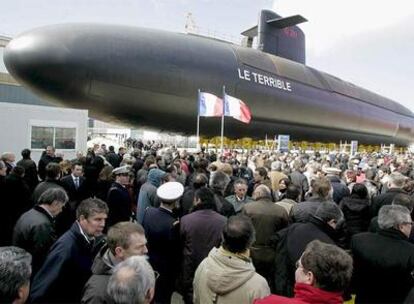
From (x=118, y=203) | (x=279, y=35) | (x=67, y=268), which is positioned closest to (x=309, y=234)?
(x=67, y=268)

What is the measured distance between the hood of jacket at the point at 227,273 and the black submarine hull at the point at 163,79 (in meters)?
14.1

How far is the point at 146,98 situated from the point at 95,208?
559 inches

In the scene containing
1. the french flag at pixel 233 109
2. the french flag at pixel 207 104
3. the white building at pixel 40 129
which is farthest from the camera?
the french flag at pixel 233 109

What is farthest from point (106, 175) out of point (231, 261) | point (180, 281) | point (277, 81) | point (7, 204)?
point (277, 81)

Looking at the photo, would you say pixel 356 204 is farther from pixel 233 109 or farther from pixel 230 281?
pixel 233 109

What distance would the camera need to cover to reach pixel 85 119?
15664 millimetres

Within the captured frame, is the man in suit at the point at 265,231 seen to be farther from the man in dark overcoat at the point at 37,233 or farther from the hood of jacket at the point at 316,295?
the hood of jacket at the point at 316,295

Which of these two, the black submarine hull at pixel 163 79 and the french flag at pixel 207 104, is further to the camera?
the black submarine hull at pixel 163 79

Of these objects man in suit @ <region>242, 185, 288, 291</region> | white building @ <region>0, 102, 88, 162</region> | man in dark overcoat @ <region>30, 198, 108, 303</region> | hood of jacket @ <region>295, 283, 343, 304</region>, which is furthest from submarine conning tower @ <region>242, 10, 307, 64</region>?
hood of jacket @ <region>295, 283, 343, 304</region>

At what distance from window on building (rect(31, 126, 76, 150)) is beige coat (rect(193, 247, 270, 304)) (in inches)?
508

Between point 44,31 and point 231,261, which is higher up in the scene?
point 44,31

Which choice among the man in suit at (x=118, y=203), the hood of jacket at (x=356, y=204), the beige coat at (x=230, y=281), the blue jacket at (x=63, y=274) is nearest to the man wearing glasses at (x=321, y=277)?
the beige coat at (x=230, y=281)

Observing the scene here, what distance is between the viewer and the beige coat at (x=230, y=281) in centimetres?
272

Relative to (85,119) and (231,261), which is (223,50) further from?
(231,261)
